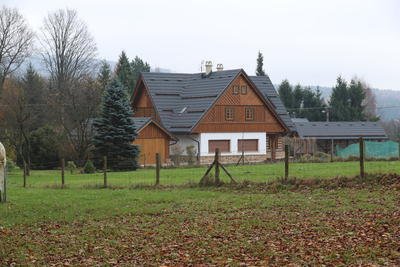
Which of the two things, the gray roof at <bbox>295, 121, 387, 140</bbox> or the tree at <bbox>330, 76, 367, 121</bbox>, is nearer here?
the gray roof at <bbox>295, 121, 387, 140</bbox>

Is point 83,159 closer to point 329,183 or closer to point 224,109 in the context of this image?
point 224,109

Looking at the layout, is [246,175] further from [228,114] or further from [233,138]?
[233,138]

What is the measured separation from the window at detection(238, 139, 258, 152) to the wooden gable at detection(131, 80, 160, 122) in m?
7.99

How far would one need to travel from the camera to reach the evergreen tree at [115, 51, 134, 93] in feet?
266

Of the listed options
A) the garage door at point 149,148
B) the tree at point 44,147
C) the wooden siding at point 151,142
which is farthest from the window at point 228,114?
the tree at point 44,147

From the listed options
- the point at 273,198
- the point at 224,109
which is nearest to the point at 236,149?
the point at 224,109

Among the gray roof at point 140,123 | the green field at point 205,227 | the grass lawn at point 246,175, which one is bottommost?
the green field at point 205,227

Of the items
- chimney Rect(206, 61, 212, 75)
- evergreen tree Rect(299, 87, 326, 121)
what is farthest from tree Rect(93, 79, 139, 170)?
evergreen tree Rect(299, 87, 326, 121)

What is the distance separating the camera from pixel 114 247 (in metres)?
12.8

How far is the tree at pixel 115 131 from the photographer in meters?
45.9

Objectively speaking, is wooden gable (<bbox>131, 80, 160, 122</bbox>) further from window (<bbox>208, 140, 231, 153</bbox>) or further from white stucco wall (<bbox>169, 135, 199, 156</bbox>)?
window (<bbox>208, 140, 231, 153</bbox>)

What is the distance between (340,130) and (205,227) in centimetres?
6101

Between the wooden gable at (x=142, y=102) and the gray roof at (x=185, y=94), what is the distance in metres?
1.02

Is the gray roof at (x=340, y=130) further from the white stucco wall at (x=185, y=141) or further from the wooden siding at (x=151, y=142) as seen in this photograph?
the wooden siding at (x=151, y=142)
